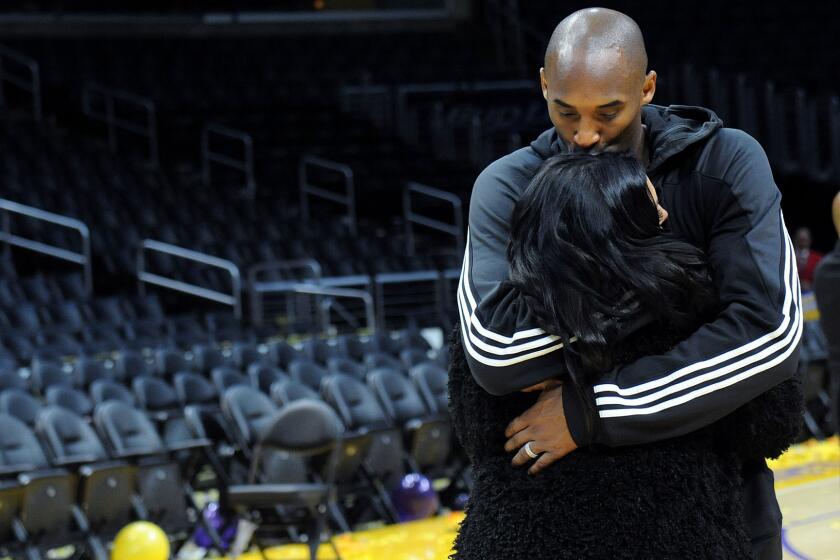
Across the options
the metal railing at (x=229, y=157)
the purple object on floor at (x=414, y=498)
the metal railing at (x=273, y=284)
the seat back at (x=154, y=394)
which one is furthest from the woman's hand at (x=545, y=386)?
the metal railing at (x=229, y=157)

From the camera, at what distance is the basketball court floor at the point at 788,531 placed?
15.5 feet

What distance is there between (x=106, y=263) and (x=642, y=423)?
1070 centimetres

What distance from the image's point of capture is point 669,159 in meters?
1.58

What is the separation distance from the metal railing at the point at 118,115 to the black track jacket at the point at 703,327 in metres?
13.4

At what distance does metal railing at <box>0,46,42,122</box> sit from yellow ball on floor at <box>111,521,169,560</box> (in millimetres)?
10412

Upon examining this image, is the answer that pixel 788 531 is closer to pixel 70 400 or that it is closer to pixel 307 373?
pixel 307 373

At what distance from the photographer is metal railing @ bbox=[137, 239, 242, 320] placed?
1064 cm

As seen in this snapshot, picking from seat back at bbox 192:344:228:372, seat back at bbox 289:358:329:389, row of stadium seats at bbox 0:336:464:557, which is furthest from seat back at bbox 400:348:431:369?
seat back at bbox 192:344:228:372

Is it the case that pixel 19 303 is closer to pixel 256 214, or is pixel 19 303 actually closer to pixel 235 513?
pixel 256 214

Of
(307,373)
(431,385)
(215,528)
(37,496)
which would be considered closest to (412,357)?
(431,385)

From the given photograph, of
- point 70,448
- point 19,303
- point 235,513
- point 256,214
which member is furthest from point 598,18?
point 256,214

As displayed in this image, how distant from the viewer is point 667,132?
5.25 ft

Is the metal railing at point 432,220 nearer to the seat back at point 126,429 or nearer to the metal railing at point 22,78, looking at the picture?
the metal railing at point 22,78

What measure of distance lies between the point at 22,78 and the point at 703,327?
1561 centimetres
